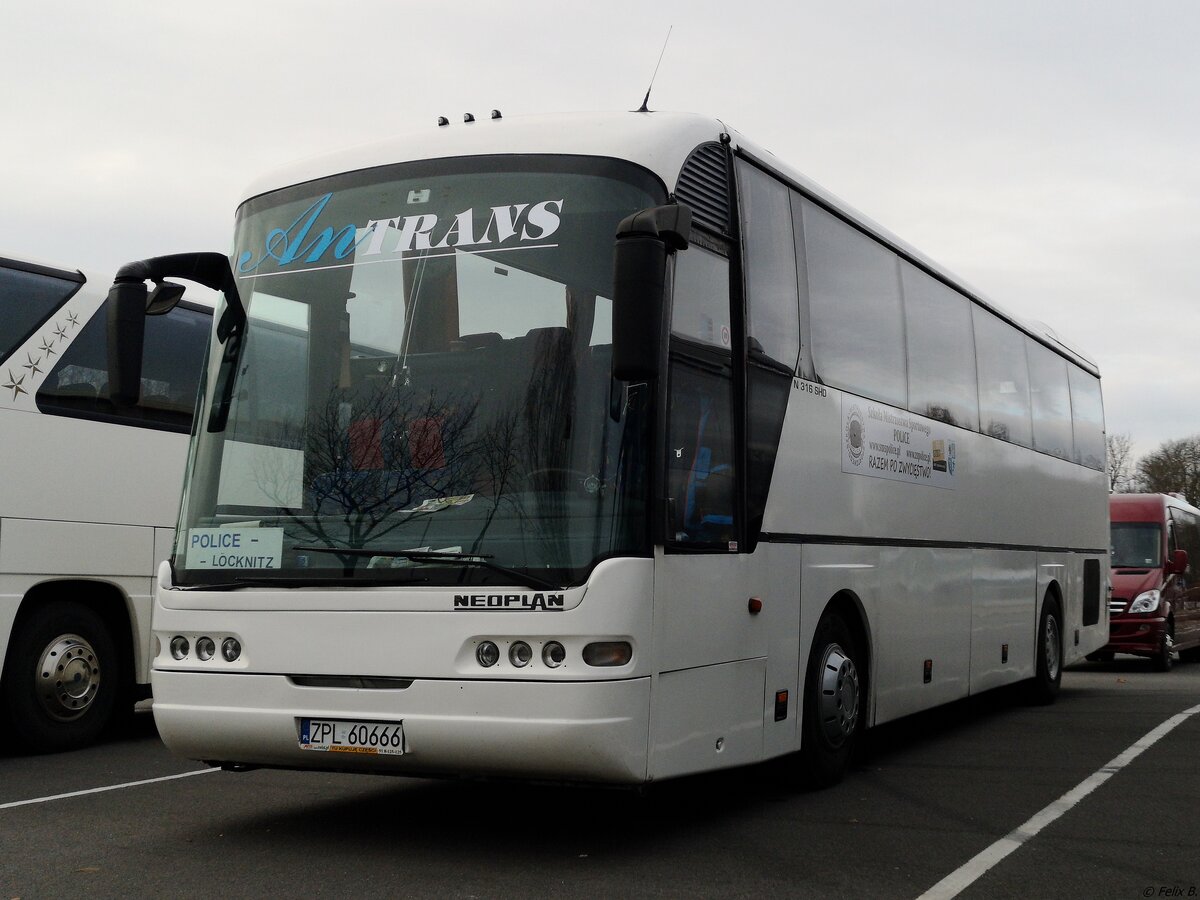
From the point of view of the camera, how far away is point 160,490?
37.5ft

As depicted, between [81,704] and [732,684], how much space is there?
18.5ft

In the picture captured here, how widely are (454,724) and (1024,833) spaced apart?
305cm

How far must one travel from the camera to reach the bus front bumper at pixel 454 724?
634 cm

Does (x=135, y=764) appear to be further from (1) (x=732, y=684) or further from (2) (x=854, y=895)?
(2) (x=854, y=895)

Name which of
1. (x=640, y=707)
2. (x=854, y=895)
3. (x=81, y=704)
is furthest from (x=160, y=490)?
(x=854, y=895)

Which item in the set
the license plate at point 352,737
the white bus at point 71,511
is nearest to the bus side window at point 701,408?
the license plate at point 352,737

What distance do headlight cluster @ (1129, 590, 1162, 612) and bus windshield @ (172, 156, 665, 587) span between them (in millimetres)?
17933

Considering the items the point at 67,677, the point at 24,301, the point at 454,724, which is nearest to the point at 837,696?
the point at 454,724

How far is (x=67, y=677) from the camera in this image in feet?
35.1

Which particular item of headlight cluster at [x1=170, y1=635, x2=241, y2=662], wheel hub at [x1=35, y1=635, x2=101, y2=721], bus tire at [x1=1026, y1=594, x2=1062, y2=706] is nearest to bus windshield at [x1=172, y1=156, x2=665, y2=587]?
headlight cluster at [x1=170, y1=635, x2=241, y2=662]

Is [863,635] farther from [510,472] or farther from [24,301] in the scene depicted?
[24,301]

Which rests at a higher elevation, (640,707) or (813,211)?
(813,211)

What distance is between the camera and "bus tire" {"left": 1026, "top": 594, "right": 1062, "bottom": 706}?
14.7 metres

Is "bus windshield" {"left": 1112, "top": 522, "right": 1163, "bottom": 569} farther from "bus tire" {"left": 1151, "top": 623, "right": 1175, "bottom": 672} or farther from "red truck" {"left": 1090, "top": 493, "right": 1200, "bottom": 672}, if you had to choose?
"bus tire" {"left": 1151, "top": 623, "right": 1175, "bottom": 672}
